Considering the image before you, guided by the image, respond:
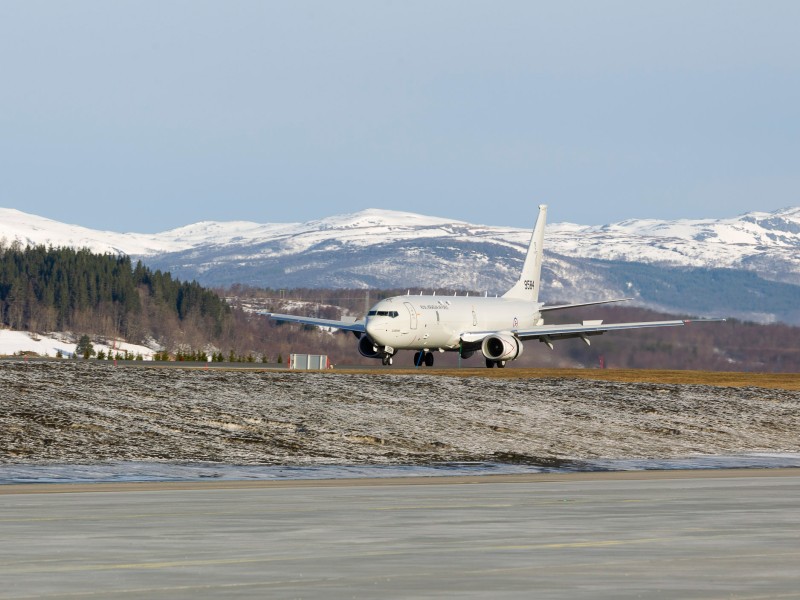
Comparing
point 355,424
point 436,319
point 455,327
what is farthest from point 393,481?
point 455,327

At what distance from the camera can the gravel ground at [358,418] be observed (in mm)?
43938

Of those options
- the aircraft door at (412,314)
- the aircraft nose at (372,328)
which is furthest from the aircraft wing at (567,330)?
the aircraft nose at (372,328)

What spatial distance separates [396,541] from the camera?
67.6 feet

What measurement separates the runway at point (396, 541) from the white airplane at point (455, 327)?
65027mm

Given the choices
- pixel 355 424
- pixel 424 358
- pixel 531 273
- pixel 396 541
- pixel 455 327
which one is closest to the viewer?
pixel 396 541

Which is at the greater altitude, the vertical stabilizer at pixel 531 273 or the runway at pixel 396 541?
the vertical stabilizer at pixel 531 273

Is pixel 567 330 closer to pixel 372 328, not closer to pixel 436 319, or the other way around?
pixel 436 319

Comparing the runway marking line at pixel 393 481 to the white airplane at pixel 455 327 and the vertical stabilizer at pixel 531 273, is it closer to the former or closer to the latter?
the white airplane at pixel 455 327

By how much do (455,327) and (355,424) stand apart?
52.3 meters

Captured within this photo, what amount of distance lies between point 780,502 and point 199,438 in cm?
2177

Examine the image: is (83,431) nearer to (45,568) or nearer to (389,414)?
(389,414)

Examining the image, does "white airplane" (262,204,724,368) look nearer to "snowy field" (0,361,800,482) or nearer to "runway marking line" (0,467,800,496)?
"snowy field" (0,361,800,482)

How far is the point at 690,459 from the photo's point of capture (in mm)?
47125

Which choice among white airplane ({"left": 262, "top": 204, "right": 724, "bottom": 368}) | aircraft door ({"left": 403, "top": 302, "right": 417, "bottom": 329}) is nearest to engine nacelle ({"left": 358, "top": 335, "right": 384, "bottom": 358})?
white airplane ({"left": 262, "top": 204, "right": 724, "bottom": 368})
